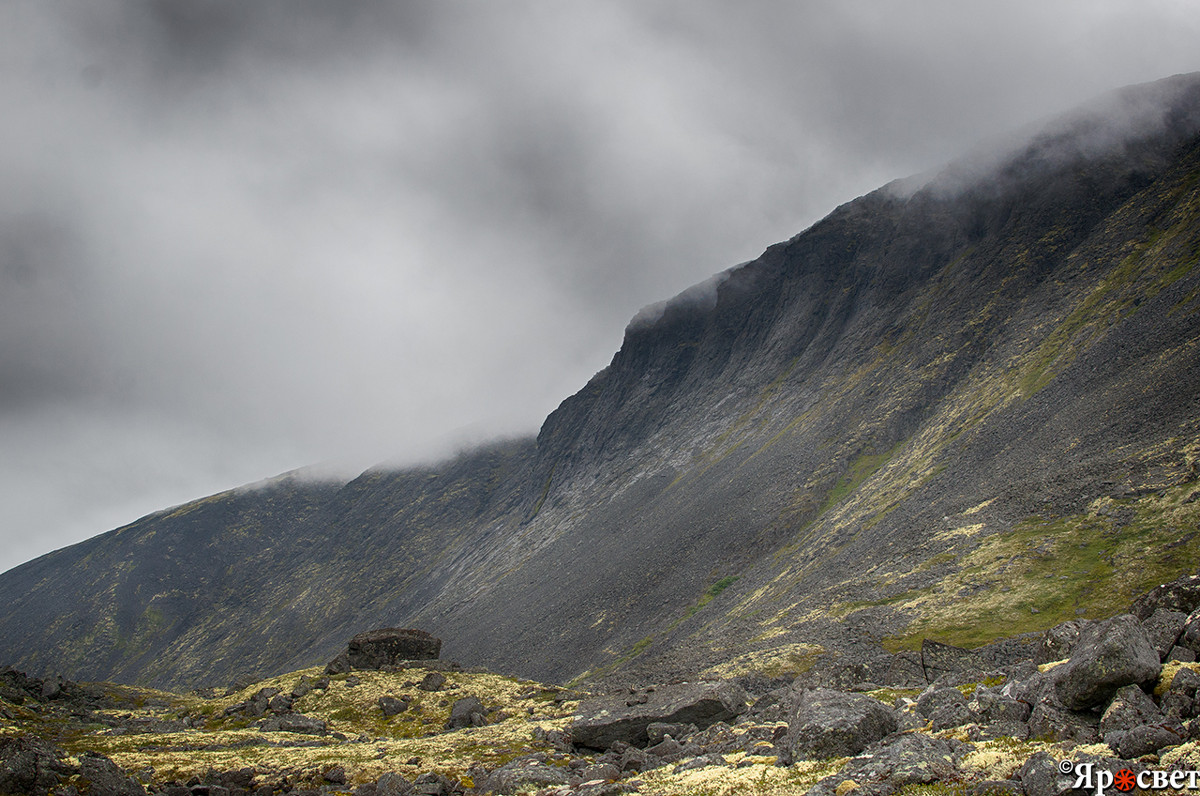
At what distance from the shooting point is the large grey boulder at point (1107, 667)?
1911cm

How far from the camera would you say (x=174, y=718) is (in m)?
69.0

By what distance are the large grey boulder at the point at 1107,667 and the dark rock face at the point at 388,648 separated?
79372 millimetres

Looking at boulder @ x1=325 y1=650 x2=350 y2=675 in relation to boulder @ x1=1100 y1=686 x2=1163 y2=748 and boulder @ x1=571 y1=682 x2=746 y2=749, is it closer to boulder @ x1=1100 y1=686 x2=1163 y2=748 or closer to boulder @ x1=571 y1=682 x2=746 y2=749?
boulder @ x1=571 y1=682 x2=746 y2=749

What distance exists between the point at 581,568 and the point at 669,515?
2416cm

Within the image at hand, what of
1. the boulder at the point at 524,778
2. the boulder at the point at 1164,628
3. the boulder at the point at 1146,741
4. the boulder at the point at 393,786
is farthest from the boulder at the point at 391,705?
the boulder at the point at 1146,741

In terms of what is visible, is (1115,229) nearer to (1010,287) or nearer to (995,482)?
(1010,287)

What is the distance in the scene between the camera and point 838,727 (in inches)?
898

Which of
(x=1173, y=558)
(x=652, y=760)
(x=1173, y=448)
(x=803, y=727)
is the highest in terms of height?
(x=803, y=727)

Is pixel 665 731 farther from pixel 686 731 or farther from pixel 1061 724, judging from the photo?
pixel 1061 724

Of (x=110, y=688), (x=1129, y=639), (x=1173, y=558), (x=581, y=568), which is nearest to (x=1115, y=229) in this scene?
(x=1173, y=558)

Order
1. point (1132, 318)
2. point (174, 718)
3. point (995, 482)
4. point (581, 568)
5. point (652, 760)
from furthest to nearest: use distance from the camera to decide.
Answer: point (581, 568), point (1132, 318), point (995, 482), point (174, 718), point (652, 760)

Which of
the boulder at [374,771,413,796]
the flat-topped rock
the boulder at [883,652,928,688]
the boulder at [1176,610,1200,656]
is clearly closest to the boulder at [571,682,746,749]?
the boulder at [883,652,928,688]

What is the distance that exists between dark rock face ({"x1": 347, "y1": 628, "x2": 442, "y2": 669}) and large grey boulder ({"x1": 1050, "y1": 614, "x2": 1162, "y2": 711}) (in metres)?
79.4

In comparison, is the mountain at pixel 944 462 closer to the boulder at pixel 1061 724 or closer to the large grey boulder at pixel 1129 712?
the boulder at pixel 1061 724
